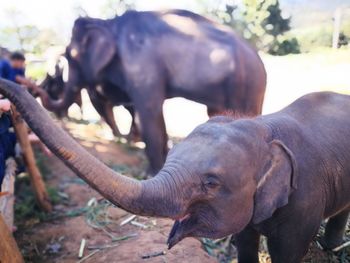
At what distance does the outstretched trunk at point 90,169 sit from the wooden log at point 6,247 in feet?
2.90

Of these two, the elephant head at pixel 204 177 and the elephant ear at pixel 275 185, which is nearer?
the elephant head at pixel 204 177

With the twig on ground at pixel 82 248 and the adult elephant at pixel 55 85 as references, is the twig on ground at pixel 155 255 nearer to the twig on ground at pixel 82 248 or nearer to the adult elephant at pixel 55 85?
the twig on ground at pixel 82 248

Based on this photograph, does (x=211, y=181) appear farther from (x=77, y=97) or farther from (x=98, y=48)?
(x=77, y=97)

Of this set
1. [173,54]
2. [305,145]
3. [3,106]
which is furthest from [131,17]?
[305,145]

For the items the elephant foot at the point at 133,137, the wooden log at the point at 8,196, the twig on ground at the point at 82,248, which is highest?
the wooden log at the point at 8,196

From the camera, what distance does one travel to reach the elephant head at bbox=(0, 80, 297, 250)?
3.94ft

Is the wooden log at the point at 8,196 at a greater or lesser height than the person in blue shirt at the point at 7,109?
lesser

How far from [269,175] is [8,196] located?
1801 millimetres

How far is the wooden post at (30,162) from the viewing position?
120 inches

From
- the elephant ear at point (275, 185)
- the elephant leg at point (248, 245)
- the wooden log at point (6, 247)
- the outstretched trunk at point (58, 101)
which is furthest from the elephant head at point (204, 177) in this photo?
the outstretched trunk at point (58, 101)

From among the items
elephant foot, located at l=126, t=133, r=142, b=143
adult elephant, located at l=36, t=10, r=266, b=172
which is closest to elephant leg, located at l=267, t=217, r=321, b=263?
adult elephant, located at l=36, t=10, r=266, b=172

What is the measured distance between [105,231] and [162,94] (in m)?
1.46

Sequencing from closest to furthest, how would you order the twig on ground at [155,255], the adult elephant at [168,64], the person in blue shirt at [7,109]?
the person in blue shirt at [7,109], the twig on ground at [155,255], the adult elephant at [168,64]

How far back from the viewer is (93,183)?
1.22 m
